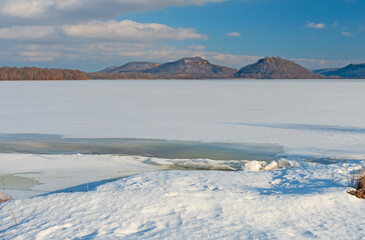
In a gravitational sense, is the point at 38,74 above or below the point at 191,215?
above

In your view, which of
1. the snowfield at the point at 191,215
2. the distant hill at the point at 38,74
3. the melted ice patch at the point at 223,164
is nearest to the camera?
the snowfield at the point at 191,215

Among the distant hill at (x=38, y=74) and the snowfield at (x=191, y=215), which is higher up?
the distant hill at (x=38, y=74)

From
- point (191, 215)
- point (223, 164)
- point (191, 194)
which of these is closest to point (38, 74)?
point (223, 164)

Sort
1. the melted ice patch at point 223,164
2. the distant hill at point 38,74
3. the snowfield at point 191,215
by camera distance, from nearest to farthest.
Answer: the snowfield at point 191,215, the melted ice patch at point 223,164, the distant hill at point 38,74

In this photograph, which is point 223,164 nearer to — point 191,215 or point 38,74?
point 191,215

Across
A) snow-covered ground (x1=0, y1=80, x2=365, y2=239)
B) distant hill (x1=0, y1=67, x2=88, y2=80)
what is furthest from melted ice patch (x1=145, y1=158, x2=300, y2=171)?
distant hill (x1=0, y1=67, x2=88, y2=80)

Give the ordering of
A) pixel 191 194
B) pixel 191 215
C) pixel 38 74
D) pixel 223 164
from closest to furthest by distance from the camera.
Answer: pixel 191 215 < pixel 191 194 < pixel 223 164 < pixel 38 74

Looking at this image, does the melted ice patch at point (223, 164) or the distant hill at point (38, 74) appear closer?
the melted ice patch at point (223, 164)

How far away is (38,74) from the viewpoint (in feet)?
333

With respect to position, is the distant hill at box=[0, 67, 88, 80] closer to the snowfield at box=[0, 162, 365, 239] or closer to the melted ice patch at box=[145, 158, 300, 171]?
the melted ice patch at box=[145, 158, 300, 171]

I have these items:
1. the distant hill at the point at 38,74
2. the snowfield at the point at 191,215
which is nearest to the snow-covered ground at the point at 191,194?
the snowfield at the point at 191,215

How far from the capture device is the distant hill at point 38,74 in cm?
9829

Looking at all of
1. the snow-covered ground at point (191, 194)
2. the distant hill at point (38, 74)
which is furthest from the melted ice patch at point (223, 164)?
the distant hill at point (38, 74)

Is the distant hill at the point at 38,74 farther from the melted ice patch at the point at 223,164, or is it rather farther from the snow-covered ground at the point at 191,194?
the melted ice patch at the point at 223,164
